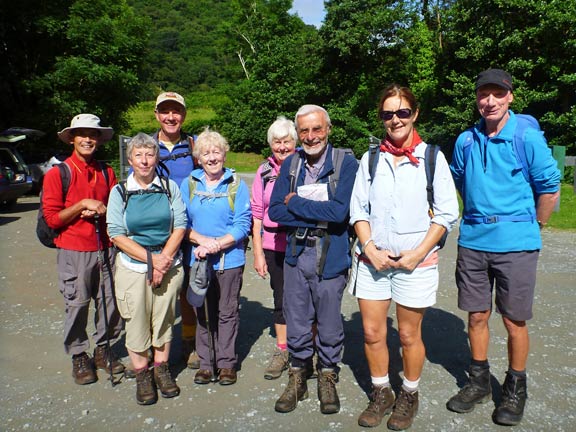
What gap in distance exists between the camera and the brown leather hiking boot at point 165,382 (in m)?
3.54

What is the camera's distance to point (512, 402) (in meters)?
3.17

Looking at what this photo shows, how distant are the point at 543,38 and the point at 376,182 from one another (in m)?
21.2

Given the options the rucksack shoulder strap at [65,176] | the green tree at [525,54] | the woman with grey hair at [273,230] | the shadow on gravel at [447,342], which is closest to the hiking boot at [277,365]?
the woman with grey hair at [273,230]

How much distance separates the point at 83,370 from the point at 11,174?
11645mm

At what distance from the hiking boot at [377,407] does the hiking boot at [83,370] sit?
2.13m

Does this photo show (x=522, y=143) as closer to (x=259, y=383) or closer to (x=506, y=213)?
(x=506, y=213)

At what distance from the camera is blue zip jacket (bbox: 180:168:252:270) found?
3674mm

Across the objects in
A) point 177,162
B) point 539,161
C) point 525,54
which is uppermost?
point 525,54

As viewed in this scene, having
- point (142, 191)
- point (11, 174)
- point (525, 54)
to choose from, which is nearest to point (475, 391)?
point (142, 191)

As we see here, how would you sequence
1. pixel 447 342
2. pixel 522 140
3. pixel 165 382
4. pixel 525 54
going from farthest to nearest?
pixel 525 54 → pixel 447 342 → pixel 165 382 → pixel 522 140

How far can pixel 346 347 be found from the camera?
4.42 metres

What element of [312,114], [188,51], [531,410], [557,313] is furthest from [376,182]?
[188,51]

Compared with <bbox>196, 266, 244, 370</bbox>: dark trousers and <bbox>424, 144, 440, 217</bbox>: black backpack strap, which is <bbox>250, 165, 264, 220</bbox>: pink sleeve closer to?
<bbox>196, 266, 244, 370</bbox>: dark trousers

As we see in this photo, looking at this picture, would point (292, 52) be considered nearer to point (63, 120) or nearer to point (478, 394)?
point (63, 120)
